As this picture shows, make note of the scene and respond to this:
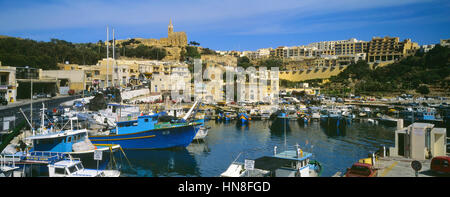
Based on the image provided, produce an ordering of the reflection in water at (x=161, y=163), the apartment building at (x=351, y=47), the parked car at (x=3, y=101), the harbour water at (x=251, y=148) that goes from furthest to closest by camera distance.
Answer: the apartment building at (x=351, y=47) → the parked car at (x=3, y=101) → the harbour water at (x=251, y=148) → the reflection in water at (x=161, y=163)

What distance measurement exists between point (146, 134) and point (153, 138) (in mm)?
461

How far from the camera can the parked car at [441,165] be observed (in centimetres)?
874

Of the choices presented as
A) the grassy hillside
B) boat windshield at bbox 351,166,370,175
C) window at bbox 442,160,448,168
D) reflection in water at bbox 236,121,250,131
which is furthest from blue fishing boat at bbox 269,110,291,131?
the grassy hillside

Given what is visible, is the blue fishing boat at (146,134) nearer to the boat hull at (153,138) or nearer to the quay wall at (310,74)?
the boat hull at (153,138)

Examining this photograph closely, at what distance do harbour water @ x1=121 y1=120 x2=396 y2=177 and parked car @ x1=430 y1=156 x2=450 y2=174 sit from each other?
420 cm

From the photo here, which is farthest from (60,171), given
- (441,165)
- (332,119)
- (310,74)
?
(310,74)

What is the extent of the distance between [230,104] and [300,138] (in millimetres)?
20071

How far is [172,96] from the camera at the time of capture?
138 feet

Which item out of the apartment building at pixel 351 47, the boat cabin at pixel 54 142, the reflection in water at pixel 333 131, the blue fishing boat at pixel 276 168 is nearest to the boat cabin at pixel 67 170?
the boat cabin at pixel 54 142

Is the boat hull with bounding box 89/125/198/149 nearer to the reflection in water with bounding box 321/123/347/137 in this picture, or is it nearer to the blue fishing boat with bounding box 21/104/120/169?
the blue fishing boat with bounding box 21/104/120/169

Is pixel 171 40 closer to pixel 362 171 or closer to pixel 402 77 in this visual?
pixel 402 77

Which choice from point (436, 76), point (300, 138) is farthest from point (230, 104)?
point (436, 76)

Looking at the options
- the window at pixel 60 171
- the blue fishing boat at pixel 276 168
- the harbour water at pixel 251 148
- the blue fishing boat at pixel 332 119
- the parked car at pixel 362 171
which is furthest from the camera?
the blue fishing boat at pixel 332 119

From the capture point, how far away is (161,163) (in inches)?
636
